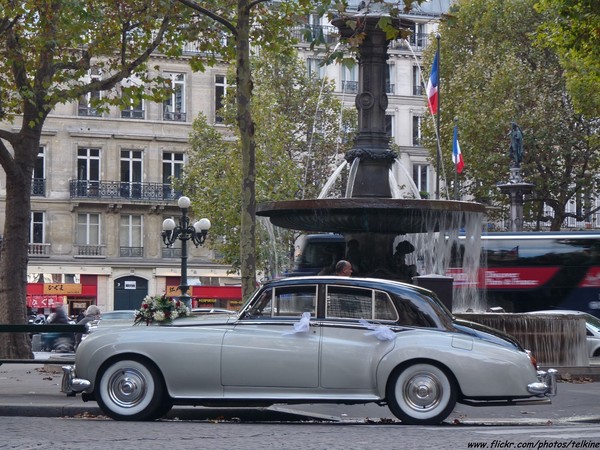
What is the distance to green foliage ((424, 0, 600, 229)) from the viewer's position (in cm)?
5022

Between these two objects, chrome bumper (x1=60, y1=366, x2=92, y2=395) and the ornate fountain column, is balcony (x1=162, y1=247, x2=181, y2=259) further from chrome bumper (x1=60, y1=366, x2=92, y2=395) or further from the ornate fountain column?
chrome bumper (x1=60, y1=366, x2=92, y2=395)

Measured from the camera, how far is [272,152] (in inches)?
1900

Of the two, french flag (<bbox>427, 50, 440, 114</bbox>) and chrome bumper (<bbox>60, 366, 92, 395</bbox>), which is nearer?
chrome bumper (<bbox>60, 366, 92, 395</bbox>)

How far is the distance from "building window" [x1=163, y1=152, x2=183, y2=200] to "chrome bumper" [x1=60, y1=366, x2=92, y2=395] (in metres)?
45.6

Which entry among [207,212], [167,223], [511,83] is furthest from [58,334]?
[511,83]

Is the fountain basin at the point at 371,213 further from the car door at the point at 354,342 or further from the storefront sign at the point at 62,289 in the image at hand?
the storefront sign at the point at 62,289

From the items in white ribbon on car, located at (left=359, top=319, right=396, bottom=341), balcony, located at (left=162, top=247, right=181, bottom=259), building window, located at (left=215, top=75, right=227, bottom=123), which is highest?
building window, located at (left=215, top=75, right=227, bottom=123)

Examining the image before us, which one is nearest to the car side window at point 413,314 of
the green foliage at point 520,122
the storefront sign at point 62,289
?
the green foliage at point 520,122

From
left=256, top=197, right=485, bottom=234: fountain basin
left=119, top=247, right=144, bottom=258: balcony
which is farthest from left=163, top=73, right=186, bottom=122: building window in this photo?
left=256, top=197, right=485, bottom=234: fountain basin

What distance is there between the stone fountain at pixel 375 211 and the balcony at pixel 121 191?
37773 mm

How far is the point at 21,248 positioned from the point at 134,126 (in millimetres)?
36154

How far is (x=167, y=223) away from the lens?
117 feet

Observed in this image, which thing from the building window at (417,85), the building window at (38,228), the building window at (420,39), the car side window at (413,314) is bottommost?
the car side window at (413,314)

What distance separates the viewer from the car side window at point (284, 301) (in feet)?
39.7
